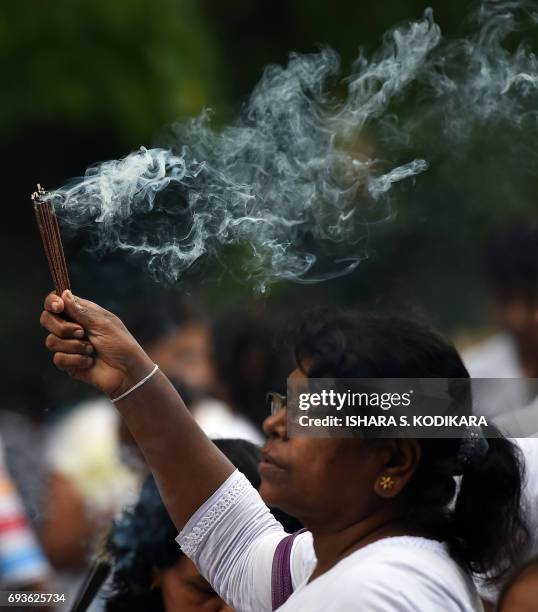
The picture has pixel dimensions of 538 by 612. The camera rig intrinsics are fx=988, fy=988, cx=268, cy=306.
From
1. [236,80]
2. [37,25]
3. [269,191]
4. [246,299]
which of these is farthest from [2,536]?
[37,25]

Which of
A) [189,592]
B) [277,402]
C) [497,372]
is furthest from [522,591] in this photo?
[189,592]

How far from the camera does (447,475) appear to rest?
1588mm

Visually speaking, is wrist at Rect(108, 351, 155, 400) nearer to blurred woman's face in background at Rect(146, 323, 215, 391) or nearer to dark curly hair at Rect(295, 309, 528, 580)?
dark curly hair at Rect(295, 309, 528, 580)

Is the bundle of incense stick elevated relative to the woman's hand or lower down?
elevated

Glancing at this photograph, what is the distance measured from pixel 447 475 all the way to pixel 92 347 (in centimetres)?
65

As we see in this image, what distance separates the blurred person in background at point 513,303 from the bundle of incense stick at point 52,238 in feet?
3.08

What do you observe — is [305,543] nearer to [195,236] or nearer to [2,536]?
[195,236]

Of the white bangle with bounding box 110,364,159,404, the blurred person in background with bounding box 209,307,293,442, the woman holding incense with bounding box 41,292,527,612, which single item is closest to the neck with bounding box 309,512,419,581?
the woman holding incense with bounding box 41,292,527,612

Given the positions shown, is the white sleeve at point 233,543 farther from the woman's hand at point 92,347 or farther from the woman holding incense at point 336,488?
the woman's hand at point 92,347

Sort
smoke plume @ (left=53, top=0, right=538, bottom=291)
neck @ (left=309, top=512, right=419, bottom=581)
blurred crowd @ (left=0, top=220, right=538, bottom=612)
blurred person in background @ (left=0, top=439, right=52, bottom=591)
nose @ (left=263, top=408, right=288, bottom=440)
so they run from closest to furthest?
1. neck @ (left=309, top=512, right=419, bottom=581)
2. nose @ (left=263, top=408, right=288, bottom=440)
3. smoke plume @ (left=53, top=0, right=538, bottom=291)
4. blurred crowd @ (left=0, top=220, right=538, bottom=612)
5. blurred person in background @ (left=0, top=439, right=52, bottom=591)

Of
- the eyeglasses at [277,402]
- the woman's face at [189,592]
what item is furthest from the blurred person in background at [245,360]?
the eyeglasses at [277,402]

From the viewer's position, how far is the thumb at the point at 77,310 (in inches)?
67.2

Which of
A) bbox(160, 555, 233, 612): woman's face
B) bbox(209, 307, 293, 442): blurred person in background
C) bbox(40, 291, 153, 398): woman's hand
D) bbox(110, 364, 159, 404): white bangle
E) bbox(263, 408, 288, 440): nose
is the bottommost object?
bbox(160, 555, 233, 612): woman's face

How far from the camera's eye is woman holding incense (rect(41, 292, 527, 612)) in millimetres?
1474
